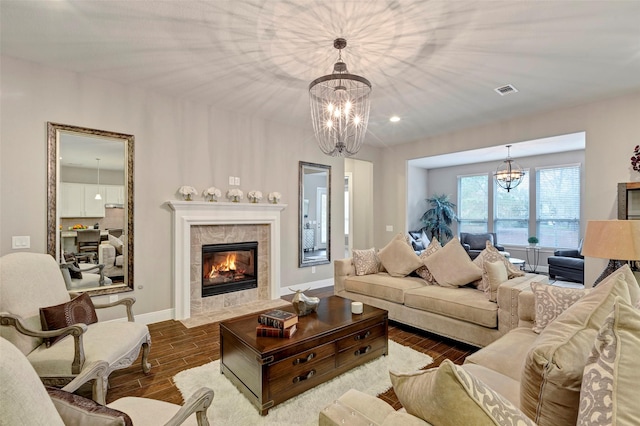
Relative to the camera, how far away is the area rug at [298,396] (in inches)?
78.6

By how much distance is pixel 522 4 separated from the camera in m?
2.21

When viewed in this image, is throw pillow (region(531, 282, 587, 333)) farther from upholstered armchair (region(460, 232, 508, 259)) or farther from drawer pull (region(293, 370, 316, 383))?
upholstered armchair (region(460, 232, 508, 259))

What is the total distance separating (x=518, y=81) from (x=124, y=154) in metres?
4.69

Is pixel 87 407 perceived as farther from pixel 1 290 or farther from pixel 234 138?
pixel 234 138

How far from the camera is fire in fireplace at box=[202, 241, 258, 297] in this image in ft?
14.4

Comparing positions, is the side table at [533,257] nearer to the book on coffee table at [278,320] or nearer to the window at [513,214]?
the window at [513,214]

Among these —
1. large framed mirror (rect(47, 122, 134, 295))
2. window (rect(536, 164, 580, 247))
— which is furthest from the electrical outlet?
window (rect(536, 164, 580, 247))

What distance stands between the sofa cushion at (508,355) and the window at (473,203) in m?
7.25

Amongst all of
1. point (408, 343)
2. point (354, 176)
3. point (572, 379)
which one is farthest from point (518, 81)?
point (354, 176)

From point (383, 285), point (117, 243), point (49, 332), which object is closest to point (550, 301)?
point (383, 285)

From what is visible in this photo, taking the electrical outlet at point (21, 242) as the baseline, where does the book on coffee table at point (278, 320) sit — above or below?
below

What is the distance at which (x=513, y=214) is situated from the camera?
26.5 ft

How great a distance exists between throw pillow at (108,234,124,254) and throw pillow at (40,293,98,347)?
122 centimetres

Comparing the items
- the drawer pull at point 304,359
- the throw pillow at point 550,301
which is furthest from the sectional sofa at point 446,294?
the drawer pull at point 304,359
